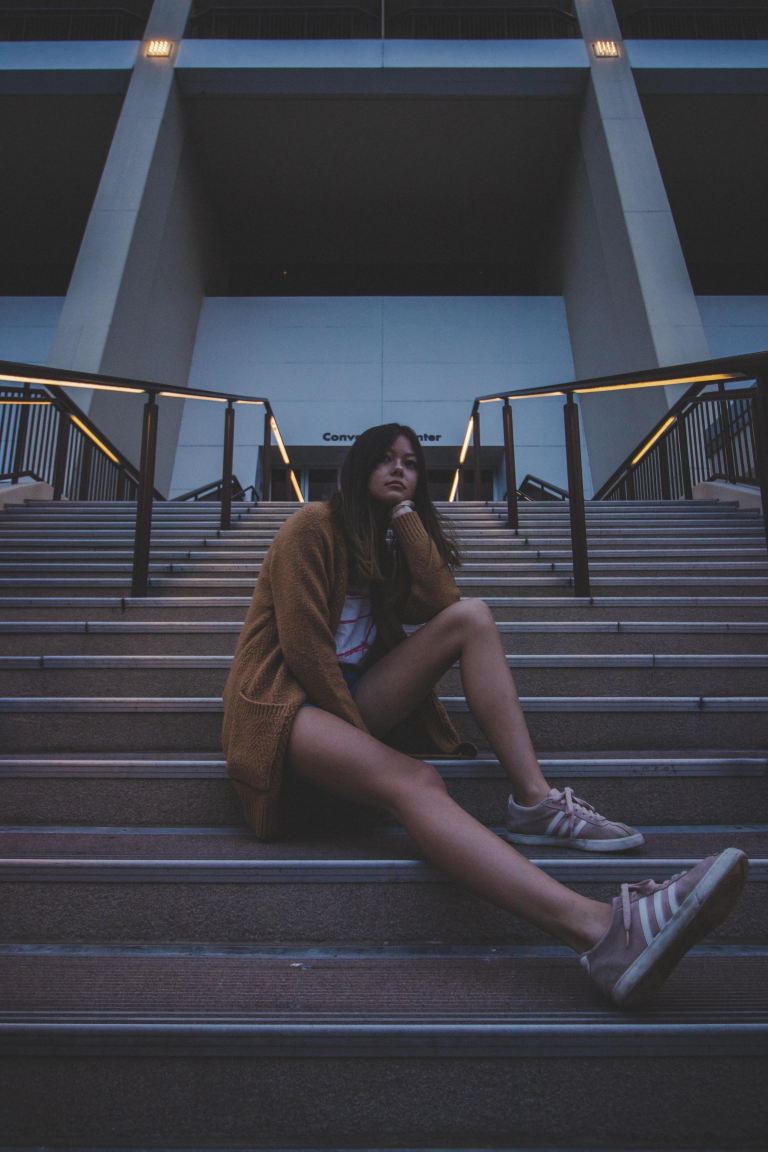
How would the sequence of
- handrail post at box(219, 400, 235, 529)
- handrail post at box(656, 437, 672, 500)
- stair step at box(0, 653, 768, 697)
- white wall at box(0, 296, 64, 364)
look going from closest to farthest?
stair step at box(0, 653, 768, 697) < handrail post at box(219, 400, 235, 529) < handrail post at box(656, 437, 672, 500) < white wall at box(0, 296, 64, 364)

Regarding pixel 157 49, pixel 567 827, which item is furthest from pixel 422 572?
pixel 157 49

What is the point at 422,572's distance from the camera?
1620mm

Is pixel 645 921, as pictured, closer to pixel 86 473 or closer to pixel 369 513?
pixel 369 513

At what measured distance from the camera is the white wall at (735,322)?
387 inches

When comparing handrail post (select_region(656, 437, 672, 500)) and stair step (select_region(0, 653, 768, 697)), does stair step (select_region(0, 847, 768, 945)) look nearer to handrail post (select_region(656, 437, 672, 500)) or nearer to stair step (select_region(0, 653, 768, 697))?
stair step (select_region(0, 653, 768, 697))

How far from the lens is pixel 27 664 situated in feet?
7.07

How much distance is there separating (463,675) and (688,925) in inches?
27.1

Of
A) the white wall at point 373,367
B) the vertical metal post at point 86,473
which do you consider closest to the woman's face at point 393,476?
the vertical metal post at point 86,473

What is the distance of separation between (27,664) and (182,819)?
0.90 metres

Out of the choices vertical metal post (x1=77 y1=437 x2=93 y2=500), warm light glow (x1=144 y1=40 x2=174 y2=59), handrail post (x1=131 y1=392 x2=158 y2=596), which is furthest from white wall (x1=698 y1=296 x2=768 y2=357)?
handrail post (x1=131 y1=392 x2=158 y2=596)

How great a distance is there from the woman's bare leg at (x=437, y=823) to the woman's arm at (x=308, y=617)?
5 centimetres

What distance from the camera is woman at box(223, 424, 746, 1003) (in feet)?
3.26

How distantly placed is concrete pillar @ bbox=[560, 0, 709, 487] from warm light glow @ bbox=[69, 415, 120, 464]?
514 centimetres

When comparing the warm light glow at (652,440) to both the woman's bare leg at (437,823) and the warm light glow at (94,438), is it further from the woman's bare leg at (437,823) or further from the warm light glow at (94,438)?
the woman's bare leg at (437,823)
